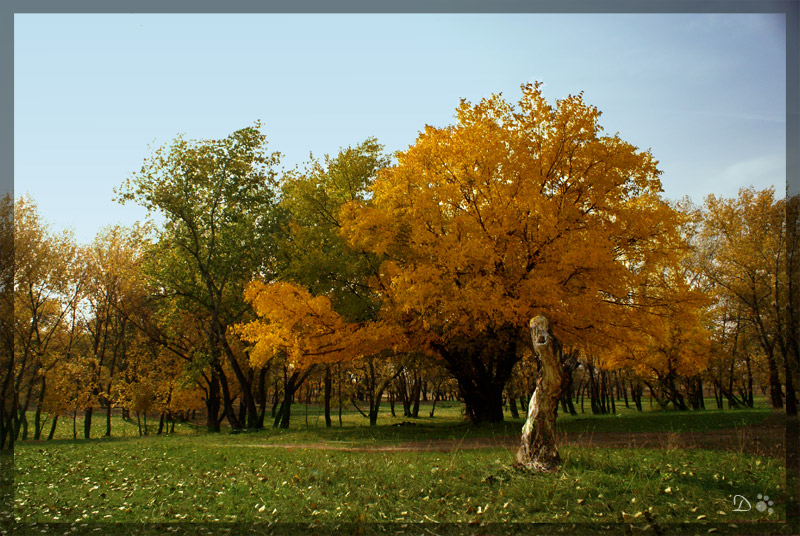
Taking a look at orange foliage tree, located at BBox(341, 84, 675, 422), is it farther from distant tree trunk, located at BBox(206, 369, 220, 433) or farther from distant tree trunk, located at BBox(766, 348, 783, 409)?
distant tree trunk, located at BBox(206, 369, 220, 433)

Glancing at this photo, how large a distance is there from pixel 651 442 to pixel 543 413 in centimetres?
522

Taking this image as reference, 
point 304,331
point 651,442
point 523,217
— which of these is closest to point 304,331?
point 304,331

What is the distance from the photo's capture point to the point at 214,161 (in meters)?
22.4

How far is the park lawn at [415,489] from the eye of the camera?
Answer: 609 centimetres

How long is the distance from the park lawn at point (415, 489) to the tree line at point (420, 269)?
5.52 metres

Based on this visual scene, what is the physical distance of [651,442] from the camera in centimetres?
1157

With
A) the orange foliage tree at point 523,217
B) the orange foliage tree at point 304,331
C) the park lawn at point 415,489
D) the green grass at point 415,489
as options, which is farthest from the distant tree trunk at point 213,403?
the green grass at point 415,489

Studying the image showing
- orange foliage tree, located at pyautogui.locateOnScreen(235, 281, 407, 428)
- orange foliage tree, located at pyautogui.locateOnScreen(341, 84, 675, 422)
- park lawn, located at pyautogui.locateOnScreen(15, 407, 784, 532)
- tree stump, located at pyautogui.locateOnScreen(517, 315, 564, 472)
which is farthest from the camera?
orange foliage tree, located at pyautogui.locateOnScreen(235, 281, 407, 428)

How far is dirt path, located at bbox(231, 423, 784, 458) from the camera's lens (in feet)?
32.9

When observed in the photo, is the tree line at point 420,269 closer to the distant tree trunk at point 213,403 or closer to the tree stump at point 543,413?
the distant tree trunk at point 213,403

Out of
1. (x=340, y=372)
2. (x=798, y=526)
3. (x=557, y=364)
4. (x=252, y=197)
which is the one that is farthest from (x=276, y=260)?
(x=798, y=526)

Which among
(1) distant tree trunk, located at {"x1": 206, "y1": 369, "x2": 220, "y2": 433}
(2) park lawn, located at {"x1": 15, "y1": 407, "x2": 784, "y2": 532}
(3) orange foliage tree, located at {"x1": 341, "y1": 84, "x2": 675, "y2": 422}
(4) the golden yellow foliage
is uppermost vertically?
(3) orange foliage tree, located at {"x1": 341, "y1": 84, "x2": 675, "y2": 422}

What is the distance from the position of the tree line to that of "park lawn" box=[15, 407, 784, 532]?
5521 mm

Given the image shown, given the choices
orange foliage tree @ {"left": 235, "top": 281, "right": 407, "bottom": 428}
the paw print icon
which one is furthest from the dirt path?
the paw print icon
